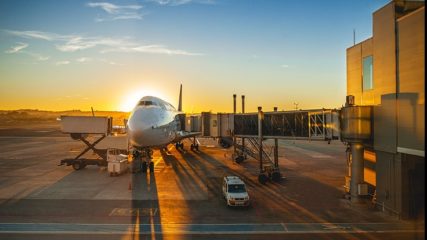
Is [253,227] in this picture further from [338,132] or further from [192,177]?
[192,177]

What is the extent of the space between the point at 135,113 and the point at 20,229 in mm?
17412

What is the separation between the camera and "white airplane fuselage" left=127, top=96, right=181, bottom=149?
31.4 meters

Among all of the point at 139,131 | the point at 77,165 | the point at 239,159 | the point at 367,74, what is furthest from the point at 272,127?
the point at 77,165

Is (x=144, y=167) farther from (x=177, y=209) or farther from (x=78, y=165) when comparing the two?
(x=177, y=209)

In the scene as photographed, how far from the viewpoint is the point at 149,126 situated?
31.7 meters

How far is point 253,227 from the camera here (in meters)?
18.8

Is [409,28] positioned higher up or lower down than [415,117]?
higher up

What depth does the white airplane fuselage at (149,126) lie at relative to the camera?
103 feet

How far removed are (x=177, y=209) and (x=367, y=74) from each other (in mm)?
18551

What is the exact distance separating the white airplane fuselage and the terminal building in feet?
61.6

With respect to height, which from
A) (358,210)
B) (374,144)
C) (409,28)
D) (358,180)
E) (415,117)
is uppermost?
(409,28)

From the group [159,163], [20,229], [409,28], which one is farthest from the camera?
[159,163]

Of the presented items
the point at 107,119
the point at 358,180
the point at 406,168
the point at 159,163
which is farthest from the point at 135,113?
the point at 406,168

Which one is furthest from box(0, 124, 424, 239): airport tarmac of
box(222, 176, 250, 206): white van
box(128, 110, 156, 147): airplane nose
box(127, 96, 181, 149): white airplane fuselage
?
box(128, 110, 156, 147): airplane nose
